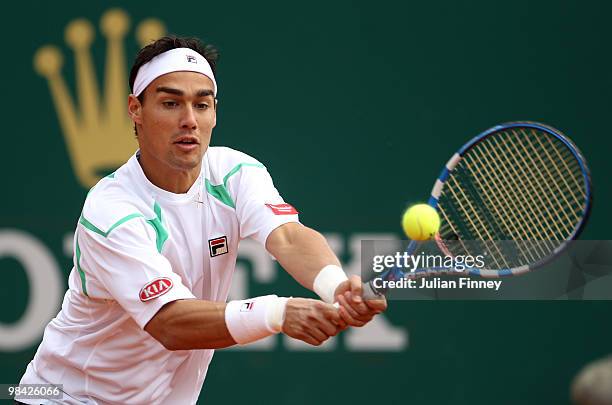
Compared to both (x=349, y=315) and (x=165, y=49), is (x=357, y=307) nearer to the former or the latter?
(x=349, y=315)

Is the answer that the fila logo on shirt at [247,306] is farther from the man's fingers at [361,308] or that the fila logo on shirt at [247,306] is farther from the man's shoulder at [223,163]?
the man's shoulder at [223,163]

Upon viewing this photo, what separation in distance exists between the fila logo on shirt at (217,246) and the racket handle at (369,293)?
707 mm

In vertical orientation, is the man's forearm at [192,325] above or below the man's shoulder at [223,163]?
below

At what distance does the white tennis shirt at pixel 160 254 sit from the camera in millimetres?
3766

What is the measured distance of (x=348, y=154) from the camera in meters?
5.83

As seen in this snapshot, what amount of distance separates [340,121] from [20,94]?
165 centimetres

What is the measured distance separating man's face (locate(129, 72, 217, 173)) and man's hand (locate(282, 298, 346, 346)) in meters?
0.80

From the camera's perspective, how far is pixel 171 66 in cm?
390

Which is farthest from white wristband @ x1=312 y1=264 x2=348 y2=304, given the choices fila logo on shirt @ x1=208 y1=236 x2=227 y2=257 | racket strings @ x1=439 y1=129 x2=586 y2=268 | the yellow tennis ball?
racket strings @ x1=439 y1=129 x2=586 y2=268

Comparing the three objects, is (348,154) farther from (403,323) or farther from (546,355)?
(546,355)

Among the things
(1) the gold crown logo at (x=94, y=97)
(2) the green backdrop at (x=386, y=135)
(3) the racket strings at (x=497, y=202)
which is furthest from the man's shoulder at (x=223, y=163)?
(1) the gold crown logo at (x=94, y=97)

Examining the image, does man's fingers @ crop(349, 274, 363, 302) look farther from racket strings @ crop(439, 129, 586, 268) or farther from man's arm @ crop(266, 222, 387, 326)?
racket strings @ crop(439, 129, 586, 268)

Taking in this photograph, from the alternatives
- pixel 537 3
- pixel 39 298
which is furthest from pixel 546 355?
pixel 39 298

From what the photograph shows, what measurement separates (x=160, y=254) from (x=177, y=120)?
479 mm
